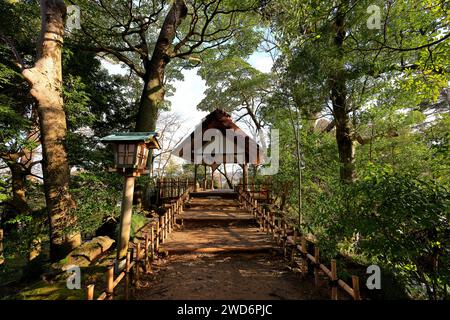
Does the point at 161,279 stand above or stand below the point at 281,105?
below

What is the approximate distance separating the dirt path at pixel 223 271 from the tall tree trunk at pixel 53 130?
295cm

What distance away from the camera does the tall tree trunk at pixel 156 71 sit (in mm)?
10406

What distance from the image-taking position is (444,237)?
3.05 metres

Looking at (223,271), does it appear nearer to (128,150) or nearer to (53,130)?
(128,150)

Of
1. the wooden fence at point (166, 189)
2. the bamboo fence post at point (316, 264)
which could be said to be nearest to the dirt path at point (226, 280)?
the bamboo fence post at point (316, 264)

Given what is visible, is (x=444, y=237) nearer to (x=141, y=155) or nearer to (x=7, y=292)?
(x=141, y=155)

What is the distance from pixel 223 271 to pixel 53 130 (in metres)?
6.33

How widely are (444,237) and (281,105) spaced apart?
21.6 feet

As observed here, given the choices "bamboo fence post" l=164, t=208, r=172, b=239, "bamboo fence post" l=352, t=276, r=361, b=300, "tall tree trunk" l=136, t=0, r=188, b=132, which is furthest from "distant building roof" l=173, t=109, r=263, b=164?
A: "bamboo fence post" l=352, t=276, r=361, b=300

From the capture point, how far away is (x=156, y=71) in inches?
423

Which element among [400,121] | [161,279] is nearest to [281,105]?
[400,121]

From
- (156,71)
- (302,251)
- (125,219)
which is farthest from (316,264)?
(156,71)

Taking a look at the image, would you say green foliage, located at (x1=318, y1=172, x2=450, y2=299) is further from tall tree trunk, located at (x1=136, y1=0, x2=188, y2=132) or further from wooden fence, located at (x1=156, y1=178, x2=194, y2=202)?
wooden fence, located at (x1=156, y1=178, x2=194, y2=202)

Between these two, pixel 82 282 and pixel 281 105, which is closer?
pixel 82 282
